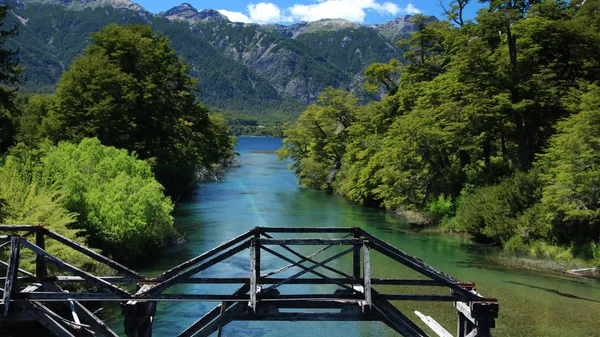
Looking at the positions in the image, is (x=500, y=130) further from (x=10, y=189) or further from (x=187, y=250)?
(x=10, y=189)

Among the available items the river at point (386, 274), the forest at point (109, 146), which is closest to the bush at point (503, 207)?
the river at point (386, 274)

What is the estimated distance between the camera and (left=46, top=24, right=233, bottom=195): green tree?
3588cm

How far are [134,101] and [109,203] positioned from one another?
55.8 feet

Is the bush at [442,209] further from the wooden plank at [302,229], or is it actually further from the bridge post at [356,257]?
the wooden plank at [302,229]

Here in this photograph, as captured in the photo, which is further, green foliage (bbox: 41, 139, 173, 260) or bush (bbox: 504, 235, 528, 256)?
bush (bbox: 504, 235, 528, 256)

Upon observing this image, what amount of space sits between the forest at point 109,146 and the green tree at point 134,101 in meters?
0.08

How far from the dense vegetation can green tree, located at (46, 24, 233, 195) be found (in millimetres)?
16651

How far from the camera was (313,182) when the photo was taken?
2333 inches

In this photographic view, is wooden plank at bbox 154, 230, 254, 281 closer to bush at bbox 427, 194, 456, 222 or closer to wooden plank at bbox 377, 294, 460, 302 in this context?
wooden plank at bbox 377, 294, 460, 302

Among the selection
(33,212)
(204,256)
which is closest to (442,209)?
(33,212)

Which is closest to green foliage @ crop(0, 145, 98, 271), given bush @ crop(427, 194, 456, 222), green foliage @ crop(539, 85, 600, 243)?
green foliage @ crop(539, 85, 600, 243)

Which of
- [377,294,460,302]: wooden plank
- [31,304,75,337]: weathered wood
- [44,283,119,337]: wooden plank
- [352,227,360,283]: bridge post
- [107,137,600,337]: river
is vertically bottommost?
[107,137,600,337]: river

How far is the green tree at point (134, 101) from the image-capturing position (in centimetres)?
3588

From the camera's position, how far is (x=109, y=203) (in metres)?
22.3
